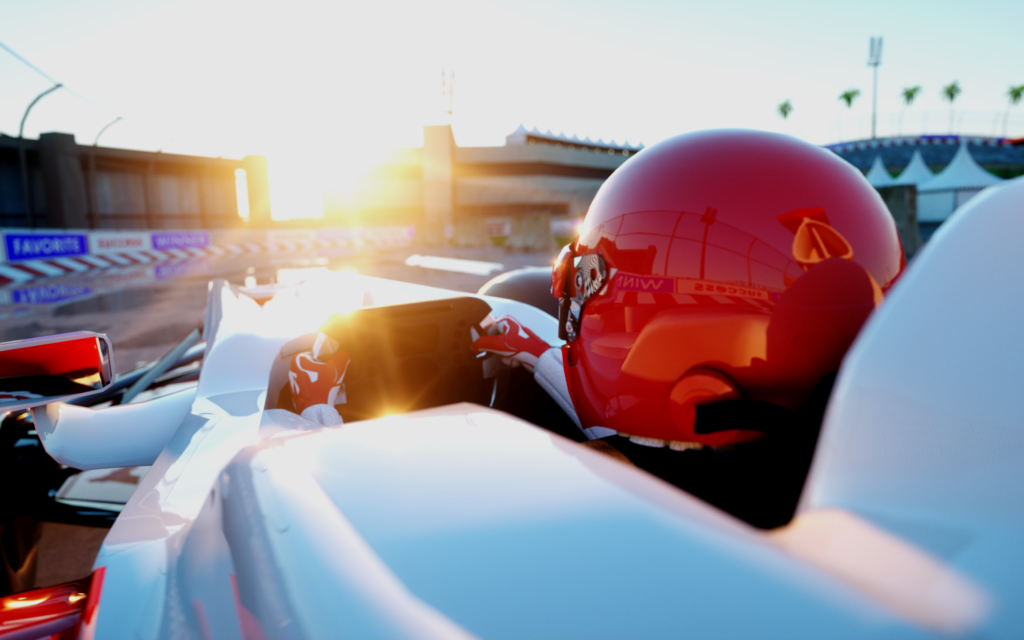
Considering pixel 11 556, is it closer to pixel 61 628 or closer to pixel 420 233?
pixel 61 628

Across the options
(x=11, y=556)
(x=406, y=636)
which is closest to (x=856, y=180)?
(x=406, y=636)

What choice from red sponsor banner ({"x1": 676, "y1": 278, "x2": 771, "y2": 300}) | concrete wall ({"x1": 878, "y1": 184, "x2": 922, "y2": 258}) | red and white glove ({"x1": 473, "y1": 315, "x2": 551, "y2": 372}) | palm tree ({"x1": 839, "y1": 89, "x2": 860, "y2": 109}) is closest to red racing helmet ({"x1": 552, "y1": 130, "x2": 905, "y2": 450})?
red sponsor banner ({"x1": 676, "y1": 278, "x2": 771, "y2": 300})

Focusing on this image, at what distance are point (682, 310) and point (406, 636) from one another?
79 cm

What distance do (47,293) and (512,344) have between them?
13.7 m

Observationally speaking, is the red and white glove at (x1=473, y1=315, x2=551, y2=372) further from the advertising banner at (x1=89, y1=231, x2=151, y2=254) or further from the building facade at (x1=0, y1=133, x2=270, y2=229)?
the building facade at (x1=0, y1=133, x2=270, y2=229)

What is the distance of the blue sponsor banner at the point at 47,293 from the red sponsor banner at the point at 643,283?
1270 centimetres

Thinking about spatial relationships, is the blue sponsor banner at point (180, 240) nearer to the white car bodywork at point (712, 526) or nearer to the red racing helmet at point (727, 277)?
the red racing helmet at point (727, 277)

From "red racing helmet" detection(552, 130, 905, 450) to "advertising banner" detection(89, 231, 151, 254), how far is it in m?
17.8

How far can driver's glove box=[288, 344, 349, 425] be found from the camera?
5.25 ft

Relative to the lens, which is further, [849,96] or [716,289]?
[849,96]

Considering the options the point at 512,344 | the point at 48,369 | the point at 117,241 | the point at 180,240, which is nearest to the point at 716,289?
the point at 512,344

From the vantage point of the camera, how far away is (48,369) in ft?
4.04

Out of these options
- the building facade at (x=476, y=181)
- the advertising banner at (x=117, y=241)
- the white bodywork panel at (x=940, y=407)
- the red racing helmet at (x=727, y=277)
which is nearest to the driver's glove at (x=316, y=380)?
the red racing helmet at (x=727, y=277)

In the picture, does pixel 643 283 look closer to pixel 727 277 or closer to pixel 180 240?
pixel 727 277
